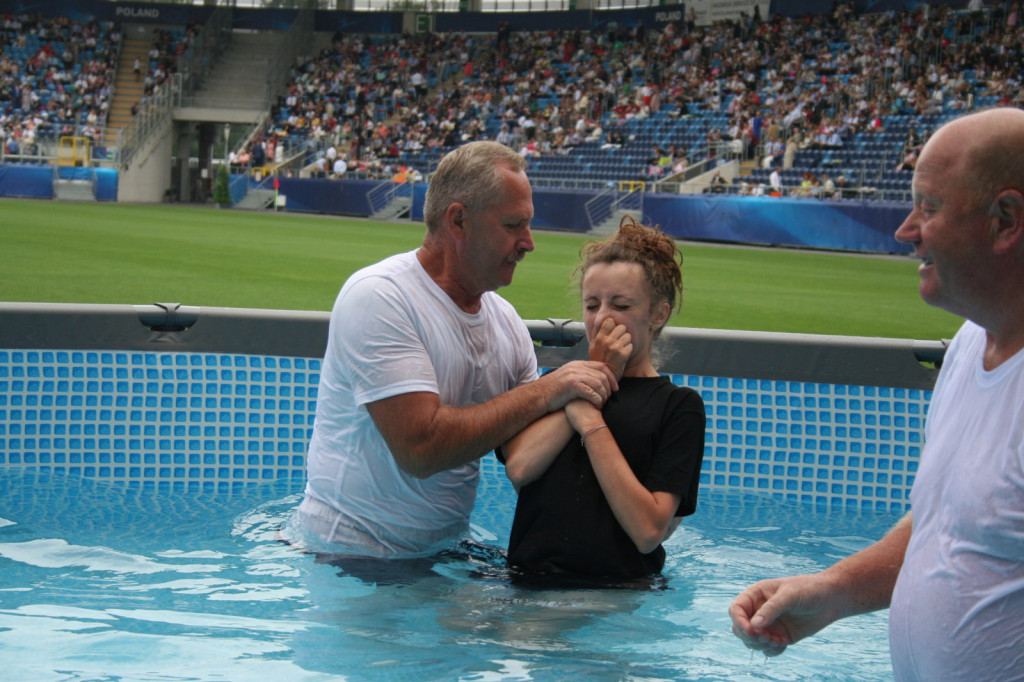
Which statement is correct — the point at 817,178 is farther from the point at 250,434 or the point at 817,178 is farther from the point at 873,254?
the point at 250,434

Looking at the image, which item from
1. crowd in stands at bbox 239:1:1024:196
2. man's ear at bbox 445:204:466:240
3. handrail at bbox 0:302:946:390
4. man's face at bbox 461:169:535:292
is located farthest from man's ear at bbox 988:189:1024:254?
crowd in stands at bbox 239:1:1024:196

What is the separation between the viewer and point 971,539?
169 centimetres

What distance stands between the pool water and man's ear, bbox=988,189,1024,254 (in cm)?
158

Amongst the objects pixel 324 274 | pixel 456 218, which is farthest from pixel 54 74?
pixel 456 218

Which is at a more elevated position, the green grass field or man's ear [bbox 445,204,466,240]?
man's ear [bbox 445,204,466,240]

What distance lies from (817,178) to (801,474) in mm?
21073

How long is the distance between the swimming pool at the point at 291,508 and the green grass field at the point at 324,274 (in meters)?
3.13

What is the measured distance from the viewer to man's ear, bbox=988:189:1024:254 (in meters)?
1.63

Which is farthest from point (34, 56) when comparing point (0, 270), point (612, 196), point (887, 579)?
point (887, 579)

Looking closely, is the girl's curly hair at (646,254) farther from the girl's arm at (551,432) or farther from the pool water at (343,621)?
the pool water at (343,621)

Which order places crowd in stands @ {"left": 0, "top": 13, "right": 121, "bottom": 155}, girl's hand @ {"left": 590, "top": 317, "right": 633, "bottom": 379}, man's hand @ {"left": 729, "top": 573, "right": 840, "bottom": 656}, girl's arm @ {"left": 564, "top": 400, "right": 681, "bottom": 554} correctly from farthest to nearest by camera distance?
1. crowd in stands @ {"left": 0, "top": 13, "right": 121, "bottom": 155}
2. girl's hand @ {"left": 590, "top": 317, "right": 633, "bottom": 379}
3. girl's arm @ {"left": 564, "top": 400, "right": 681, "bottom": 554}
4. man's hand @ {"left": 729, "top": 573, "right": 840, "bottom": 656}

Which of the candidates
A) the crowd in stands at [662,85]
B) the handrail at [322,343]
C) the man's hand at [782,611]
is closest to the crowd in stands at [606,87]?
the crowd in stands at [662,85]

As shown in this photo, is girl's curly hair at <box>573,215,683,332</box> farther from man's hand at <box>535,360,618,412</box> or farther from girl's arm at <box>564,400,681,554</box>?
girl's arm at <box>564,400,681,554</box>

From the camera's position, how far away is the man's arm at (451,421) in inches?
113
